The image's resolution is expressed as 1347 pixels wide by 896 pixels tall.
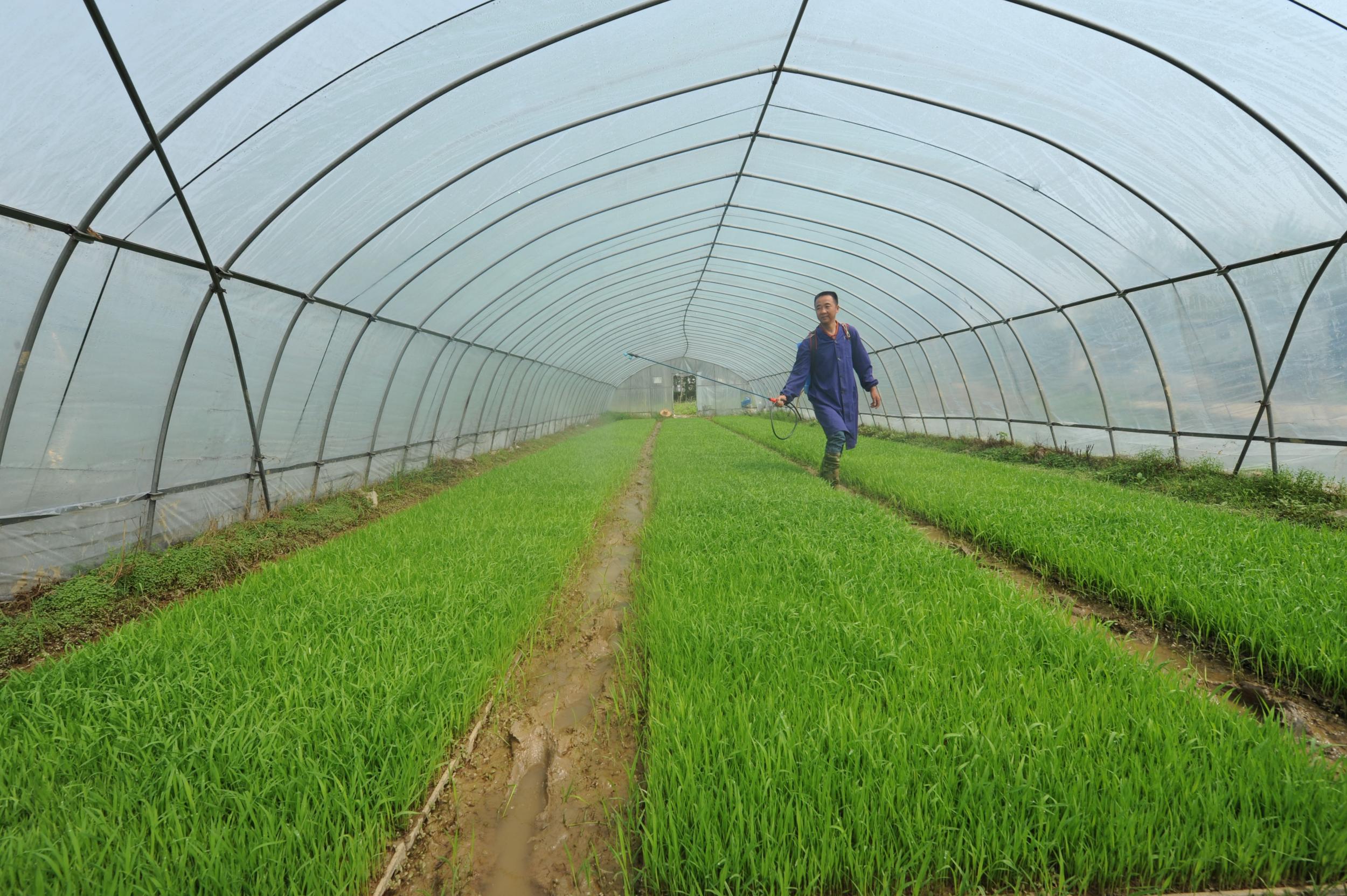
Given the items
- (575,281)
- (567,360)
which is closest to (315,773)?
(575,281)

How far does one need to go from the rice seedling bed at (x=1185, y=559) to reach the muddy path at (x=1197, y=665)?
2.0 inches

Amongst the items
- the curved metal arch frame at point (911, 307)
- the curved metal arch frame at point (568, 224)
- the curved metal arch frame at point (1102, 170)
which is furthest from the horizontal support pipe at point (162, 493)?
the curved metal arch frame at point (911, 307)

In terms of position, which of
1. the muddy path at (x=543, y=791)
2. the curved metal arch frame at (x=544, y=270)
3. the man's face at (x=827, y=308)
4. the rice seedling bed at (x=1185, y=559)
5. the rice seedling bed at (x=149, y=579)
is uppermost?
the curved metal arch frame at (x=544, y=270)

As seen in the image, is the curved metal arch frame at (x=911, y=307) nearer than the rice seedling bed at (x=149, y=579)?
No

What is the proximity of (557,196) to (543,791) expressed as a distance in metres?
7.08

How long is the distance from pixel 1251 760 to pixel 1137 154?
20.1 ft

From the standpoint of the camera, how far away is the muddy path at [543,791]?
1700mm

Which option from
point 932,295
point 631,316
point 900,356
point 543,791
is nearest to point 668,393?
point 631,316

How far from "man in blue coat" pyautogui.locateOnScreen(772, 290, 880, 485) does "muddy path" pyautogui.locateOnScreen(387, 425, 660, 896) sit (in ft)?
15.2

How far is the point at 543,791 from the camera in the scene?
6.90ft

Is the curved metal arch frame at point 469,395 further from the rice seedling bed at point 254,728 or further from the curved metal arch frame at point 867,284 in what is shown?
the rice seedling bed at point 254,728

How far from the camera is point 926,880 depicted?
1.50 m

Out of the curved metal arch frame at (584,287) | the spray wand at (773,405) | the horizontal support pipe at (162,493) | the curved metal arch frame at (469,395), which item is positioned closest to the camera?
the horizontal support pipe at (162,493)

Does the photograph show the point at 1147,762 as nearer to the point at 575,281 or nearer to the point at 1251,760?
the point at 1251,760
